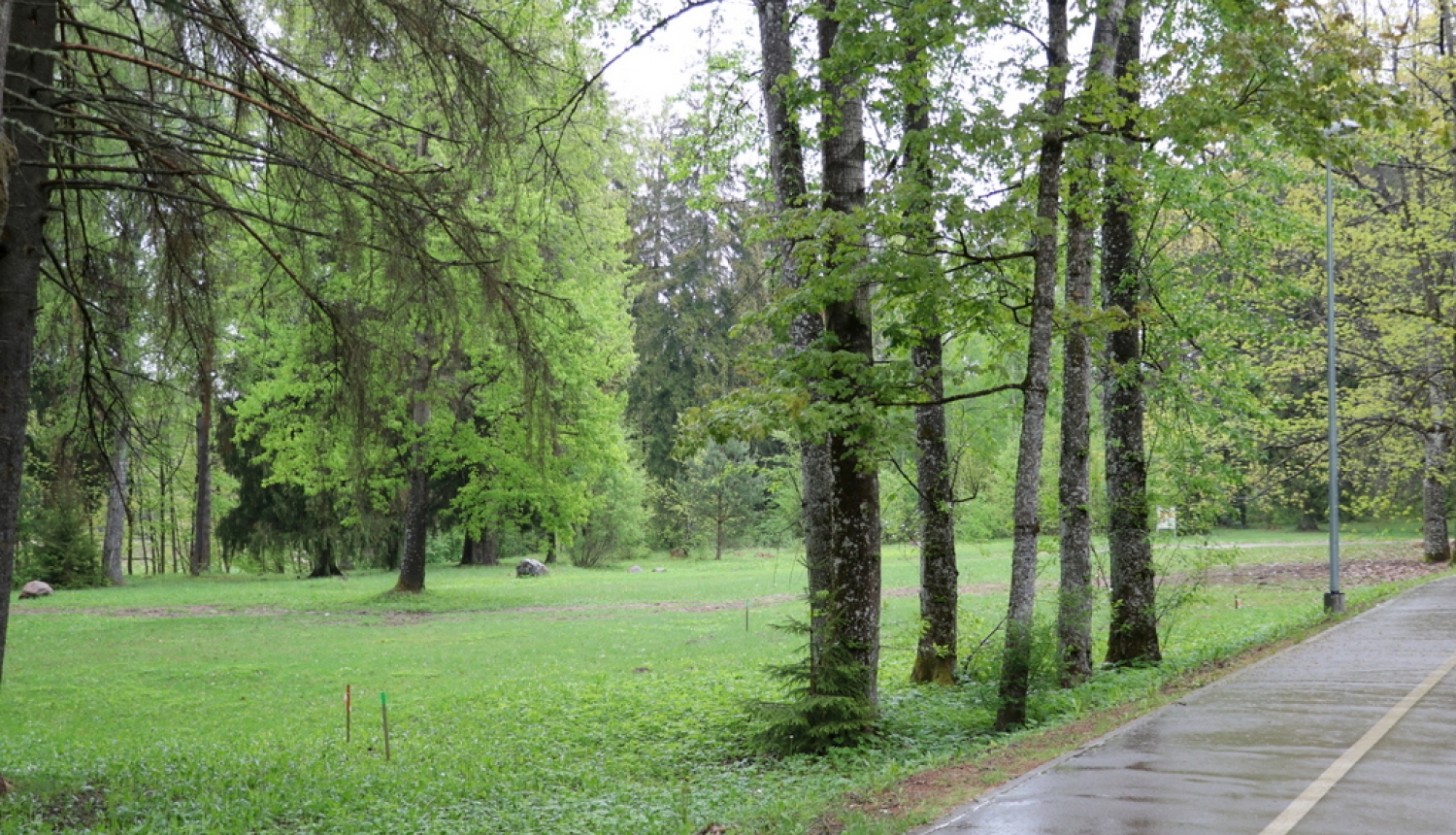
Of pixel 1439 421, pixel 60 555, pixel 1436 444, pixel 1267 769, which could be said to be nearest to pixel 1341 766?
pixel 1267 769

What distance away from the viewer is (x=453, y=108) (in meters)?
8.43

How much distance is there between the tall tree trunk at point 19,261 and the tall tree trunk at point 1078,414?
8.12m

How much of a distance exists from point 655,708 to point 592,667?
4.52 m

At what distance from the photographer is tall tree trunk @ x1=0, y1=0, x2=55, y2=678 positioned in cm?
739

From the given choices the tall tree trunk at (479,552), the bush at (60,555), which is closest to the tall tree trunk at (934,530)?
the bush at (60,555)

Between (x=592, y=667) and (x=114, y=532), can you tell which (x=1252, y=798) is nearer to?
(x=592, y=667)

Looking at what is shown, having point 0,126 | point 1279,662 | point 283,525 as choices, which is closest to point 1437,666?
point 1279,662

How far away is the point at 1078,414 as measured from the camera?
10430 mm

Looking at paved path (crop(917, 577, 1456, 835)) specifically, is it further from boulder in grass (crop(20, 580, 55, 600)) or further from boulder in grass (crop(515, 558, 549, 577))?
boulder in grass (crop(20, 580, 55, 600))

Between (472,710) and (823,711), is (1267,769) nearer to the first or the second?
(823,711)

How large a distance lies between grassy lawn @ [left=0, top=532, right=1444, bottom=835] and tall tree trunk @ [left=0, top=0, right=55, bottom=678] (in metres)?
2.15

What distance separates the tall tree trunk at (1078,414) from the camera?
943 cm

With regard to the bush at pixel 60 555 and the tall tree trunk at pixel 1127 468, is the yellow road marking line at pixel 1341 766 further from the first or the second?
the bush at pixel 60 555

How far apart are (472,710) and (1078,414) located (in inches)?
315
